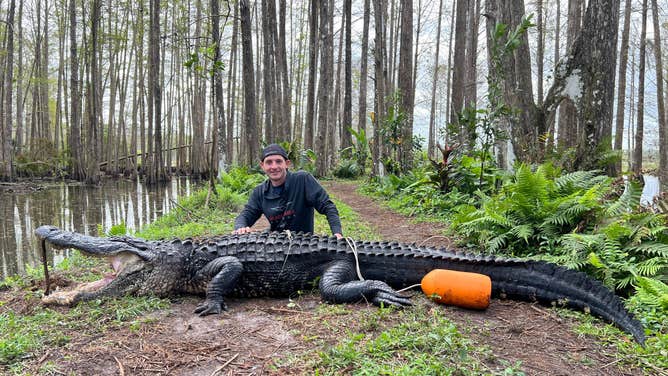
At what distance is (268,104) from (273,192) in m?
12.2

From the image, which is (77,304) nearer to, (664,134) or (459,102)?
(459,102)

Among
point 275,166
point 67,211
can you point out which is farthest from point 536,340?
point 67,211

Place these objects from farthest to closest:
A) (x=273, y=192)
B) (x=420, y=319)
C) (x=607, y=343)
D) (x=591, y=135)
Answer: (x=591, y=135), (x=273, y=192), (x=420, y=319), (x=607, y=343)

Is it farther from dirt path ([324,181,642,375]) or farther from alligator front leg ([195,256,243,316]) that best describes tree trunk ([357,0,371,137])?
dirt path ([324,181,642,375])

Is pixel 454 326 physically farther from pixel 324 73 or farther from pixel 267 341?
pixel 324 73

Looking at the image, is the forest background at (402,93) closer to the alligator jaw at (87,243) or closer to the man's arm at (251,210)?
the man's arm at (251,210)

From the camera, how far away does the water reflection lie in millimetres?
7590

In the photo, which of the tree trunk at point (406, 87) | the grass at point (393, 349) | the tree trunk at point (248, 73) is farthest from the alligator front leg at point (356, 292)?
the tree trunk at point (248, 73)

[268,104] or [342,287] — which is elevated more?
[268,104]

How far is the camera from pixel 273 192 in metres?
4.36

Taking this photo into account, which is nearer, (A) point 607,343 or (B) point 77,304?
(A) point 607,343

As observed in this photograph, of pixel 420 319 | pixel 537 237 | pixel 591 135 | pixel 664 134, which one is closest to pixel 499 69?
pixel 591 135

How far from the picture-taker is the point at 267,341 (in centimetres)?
269

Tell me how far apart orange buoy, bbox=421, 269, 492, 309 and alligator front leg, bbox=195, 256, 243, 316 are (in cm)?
158
